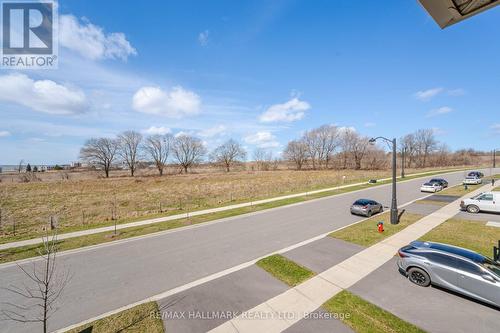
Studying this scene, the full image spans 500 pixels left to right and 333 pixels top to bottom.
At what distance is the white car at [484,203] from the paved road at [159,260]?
9.72m

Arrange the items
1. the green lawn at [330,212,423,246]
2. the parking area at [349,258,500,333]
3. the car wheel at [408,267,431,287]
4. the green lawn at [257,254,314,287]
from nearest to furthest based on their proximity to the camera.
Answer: the parking area at [349,258,500,333], the car wheel at [408,267,431,287], the green lawn at [257,254,314,287], the green lawn at [330,212,423,246]

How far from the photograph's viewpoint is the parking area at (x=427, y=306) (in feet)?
17.1

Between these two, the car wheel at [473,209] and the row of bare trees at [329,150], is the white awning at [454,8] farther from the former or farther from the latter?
the row of bare trees at [329,150]

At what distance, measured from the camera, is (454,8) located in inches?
147

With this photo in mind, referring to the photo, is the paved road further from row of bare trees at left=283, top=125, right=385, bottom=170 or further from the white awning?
row of bare trees at left=283, top=125, right=385, bottom=170

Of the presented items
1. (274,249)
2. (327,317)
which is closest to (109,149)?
(274,249)

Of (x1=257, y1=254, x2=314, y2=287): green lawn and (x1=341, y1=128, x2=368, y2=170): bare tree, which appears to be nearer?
(x1=257, y1=254, x2=314, y2=287): green lawn

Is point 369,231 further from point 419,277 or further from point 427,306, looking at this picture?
point 427,306

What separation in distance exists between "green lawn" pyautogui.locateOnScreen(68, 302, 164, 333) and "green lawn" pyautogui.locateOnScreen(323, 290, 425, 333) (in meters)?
4.76

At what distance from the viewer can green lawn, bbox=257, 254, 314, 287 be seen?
737 cm

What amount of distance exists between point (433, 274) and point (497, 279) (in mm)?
1402

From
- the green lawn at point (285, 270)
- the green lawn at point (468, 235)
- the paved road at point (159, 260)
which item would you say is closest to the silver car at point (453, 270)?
the green lawn at point (285, 270)

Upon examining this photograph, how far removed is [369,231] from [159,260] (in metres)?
11.6

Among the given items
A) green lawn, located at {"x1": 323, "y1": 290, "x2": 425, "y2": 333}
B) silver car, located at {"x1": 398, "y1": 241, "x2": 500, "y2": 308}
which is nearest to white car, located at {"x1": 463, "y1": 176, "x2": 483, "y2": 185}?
silver car, located at {"x1": 398, "y1": 241, "x2": 500, "y2": 308}
